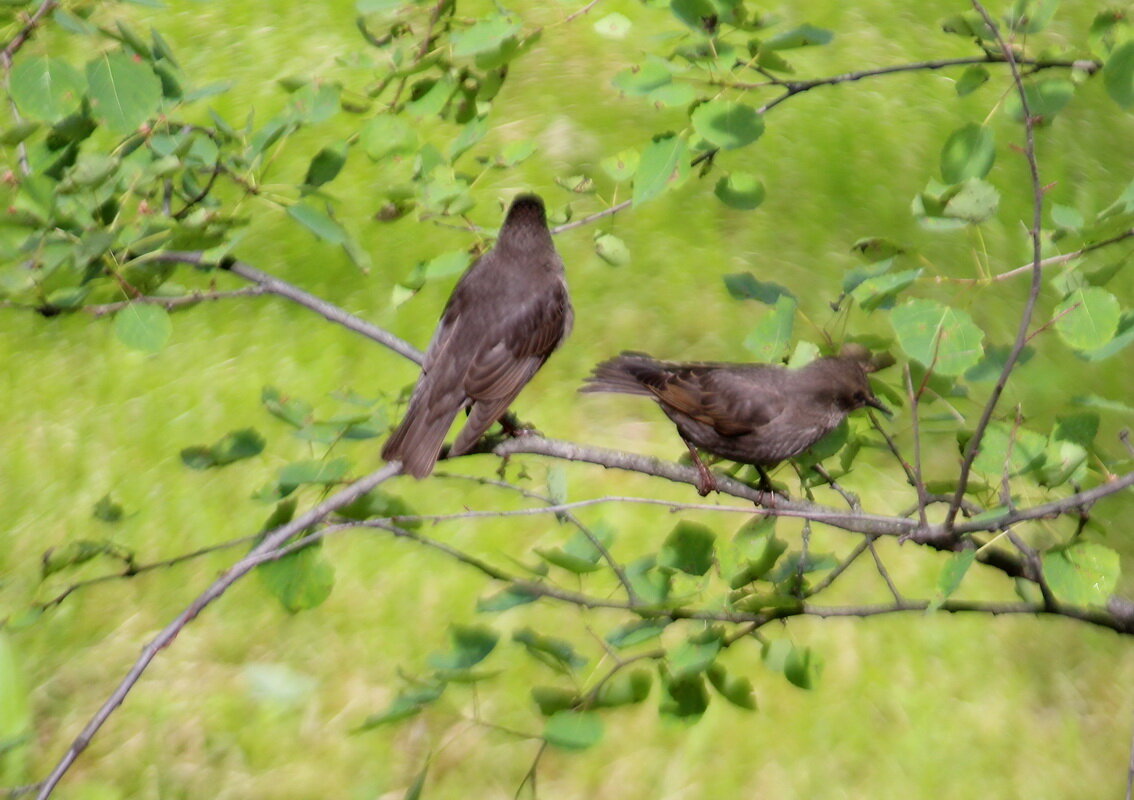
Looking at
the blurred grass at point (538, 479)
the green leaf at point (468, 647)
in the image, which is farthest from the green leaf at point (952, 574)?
the blurred grass at point (538, 479)

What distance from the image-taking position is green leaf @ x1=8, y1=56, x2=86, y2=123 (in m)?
2.73

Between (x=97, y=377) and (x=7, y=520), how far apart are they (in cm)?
97

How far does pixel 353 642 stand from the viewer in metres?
5.19

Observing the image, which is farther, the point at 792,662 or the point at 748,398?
the point at 748,398

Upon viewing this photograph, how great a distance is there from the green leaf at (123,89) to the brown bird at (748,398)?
7.24ft

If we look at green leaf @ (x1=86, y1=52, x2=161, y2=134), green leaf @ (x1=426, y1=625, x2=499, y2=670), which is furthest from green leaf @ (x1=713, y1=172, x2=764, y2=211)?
green leaf @ (x1=86, y1=52, x2=161, y2=134)

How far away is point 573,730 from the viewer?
2393mm

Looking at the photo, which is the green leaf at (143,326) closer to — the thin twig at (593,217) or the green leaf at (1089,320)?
the thin twig at (593,217)

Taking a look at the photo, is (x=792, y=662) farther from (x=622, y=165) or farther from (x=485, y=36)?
(x=485, y=36)

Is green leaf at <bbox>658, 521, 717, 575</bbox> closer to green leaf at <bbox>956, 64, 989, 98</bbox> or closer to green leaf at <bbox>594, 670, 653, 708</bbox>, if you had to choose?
green leaf at <bbox>594, 670, 653, 708</bbox>

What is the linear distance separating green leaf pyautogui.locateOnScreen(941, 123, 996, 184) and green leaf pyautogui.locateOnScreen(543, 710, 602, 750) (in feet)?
5.33

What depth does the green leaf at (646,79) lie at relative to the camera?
2.66m

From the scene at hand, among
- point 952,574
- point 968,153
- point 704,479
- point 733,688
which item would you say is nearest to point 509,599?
point 733,688

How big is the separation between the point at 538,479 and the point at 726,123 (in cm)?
321
